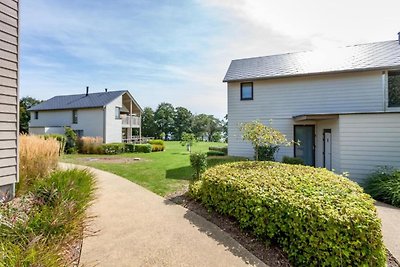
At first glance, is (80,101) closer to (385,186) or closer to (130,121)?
Result: (130,121)

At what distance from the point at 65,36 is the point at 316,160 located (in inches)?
534

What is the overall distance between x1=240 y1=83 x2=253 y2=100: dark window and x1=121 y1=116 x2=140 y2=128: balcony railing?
17.7 metres

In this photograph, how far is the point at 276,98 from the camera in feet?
40.3

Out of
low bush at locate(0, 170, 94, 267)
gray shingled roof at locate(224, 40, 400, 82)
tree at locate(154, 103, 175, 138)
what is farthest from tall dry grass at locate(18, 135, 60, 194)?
tree at locate(154, 103, 175, 138)

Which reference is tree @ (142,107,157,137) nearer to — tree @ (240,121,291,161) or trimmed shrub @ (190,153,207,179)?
trimmed shrub @ (190,153,207,179)

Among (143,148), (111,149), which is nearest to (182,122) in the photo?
(143,148)

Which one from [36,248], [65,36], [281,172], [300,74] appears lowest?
[36,248]

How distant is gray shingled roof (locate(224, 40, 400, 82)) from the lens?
35.6 feet

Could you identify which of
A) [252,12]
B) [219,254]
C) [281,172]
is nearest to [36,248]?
[219,254]

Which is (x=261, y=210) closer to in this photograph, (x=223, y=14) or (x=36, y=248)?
(x=36, y=248)

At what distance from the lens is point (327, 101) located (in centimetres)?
1140

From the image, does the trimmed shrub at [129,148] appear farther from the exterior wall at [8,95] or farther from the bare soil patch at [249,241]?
the bare soil patch at [249,241]

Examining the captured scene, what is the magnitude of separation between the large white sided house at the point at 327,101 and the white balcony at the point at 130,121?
17.0 meters

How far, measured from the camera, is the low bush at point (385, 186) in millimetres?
6146
